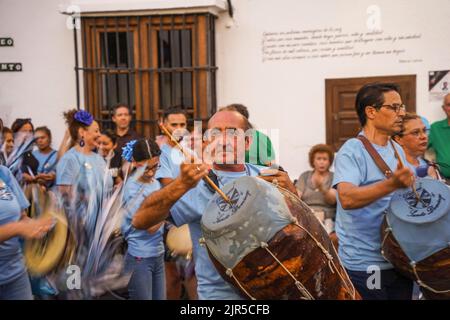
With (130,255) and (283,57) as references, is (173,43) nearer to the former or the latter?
(283,57)

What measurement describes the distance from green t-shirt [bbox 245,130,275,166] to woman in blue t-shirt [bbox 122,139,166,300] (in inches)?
35.2

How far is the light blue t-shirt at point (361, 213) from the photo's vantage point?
9.01 feet

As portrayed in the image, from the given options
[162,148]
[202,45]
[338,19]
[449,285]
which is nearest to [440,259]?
[449,285]

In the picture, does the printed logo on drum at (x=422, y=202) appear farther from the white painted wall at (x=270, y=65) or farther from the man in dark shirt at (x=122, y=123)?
the man in dark shirt at (x=122, y=123)

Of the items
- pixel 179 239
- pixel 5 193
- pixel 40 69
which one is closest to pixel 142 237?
pixel 179 239

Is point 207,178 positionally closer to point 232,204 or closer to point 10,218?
point 232,204

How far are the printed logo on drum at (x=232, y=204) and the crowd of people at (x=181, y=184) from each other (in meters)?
0.12

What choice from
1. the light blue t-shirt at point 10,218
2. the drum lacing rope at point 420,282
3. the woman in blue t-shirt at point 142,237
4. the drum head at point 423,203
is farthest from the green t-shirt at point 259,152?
the light blue t-shirt at point 10,218

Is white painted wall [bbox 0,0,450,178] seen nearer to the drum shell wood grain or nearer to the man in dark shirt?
the man in dark shirt

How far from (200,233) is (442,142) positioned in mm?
2288

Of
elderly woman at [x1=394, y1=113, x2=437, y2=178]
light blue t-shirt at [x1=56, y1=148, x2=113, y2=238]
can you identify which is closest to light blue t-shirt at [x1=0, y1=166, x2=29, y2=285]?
light blue t-shirt at [x1=56, y1=148, x2=113, y2=238]

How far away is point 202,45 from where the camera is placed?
18.0 ft

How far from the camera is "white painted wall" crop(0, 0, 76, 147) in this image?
4824 millimetres
